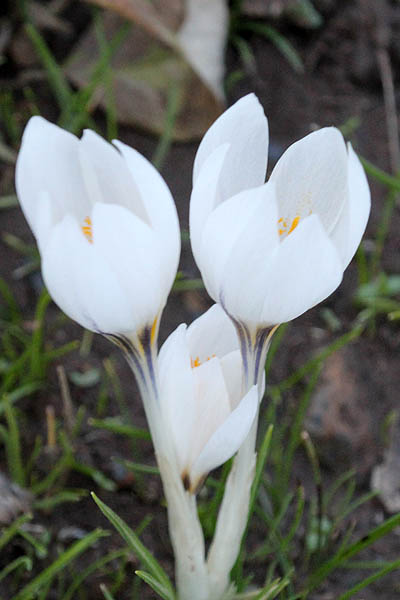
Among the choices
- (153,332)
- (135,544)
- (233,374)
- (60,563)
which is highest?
(153,332)

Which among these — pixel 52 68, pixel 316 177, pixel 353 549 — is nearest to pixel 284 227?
pixel 316 177

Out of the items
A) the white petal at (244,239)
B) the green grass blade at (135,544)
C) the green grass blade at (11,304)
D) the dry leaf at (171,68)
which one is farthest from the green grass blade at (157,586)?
the dry leaf at (171,68)

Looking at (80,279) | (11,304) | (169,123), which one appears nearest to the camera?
(80,279)

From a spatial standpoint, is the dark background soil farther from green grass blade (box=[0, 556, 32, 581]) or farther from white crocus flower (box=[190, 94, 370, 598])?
white crocus flower (box=[190, 94, 370, 598])

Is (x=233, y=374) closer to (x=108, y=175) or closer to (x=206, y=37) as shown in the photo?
(x=108, y=175)

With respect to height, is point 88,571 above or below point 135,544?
below

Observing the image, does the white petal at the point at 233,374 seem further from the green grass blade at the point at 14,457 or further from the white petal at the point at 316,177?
the green grass blade at the point at 14,457

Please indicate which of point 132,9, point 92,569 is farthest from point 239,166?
point 132,9
